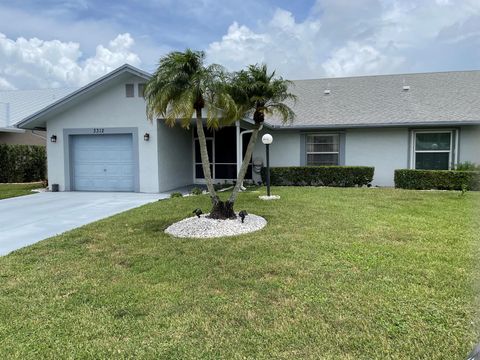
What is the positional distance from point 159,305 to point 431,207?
8.28m

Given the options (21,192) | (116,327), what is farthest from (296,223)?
(21,192)

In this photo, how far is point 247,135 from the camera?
1736 cm

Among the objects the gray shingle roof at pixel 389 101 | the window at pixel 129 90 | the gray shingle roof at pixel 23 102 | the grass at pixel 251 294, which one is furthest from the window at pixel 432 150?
the gray shingle roof at pixel 23 102

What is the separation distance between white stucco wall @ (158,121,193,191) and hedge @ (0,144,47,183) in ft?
28.0

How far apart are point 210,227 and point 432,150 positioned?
11.8m

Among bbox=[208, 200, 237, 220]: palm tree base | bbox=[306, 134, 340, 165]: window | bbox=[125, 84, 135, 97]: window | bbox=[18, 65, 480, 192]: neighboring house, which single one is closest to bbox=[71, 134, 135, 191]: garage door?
bbox=[18, 65, 480, 192]: neighboring house

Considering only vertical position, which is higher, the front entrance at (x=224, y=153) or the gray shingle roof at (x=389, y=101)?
the gray shingle roof at (x=389, y=101)

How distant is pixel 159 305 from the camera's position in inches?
161

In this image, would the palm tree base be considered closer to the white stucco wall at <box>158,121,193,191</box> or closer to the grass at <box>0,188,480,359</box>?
the grass at <box>0,188,480,359</box>

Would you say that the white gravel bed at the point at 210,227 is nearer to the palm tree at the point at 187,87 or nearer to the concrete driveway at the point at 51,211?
the palm tree at the point at 187,87

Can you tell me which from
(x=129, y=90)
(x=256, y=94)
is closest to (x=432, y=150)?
(x=256, y=94)

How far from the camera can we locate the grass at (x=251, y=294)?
3250 mm

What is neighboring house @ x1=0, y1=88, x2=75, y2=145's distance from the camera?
20.2 metres

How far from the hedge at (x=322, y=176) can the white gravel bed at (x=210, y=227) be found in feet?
25.3
